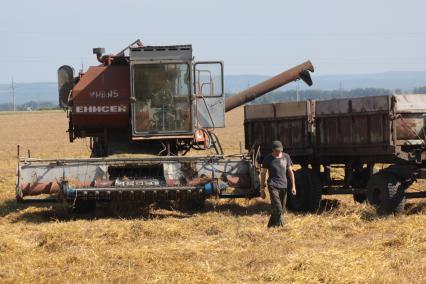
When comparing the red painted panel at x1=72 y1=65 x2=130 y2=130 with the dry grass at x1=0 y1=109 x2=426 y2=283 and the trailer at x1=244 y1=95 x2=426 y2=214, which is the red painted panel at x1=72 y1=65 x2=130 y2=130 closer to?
the dry grass at x1=0 y1=109 x2=426 y2=283

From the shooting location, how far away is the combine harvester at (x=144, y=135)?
13734 mm

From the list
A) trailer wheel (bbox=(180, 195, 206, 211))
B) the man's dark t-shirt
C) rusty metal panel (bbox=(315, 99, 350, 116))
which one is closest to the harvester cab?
trailer wheel (bbox=(180, 195, 206, 211))

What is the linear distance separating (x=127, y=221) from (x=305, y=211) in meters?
3.52

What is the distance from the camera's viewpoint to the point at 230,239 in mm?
11062

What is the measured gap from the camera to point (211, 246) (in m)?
10.6

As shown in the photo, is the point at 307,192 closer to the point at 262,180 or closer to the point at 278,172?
the point at 262,180

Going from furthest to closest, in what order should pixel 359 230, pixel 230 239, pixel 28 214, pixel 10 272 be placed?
pixel 28 214
pixel 359 230
pixel 230 239
pixel 10 272

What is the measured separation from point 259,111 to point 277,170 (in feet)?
13.0

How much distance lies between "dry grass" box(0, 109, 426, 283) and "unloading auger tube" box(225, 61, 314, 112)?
10.0ft

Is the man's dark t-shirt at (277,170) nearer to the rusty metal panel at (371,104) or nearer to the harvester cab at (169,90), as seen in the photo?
the rusty metal panel at (371,104)

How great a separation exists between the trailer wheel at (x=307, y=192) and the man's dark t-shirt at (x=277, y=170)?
225cm

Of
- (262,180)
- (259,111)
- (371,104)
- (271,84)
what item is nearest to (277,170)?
(262,180)

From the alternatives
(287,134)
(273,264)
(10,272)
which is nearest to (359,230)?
(273,264)

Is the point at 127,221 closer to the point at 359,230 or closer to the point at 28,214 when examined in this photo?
the point at 28,214
